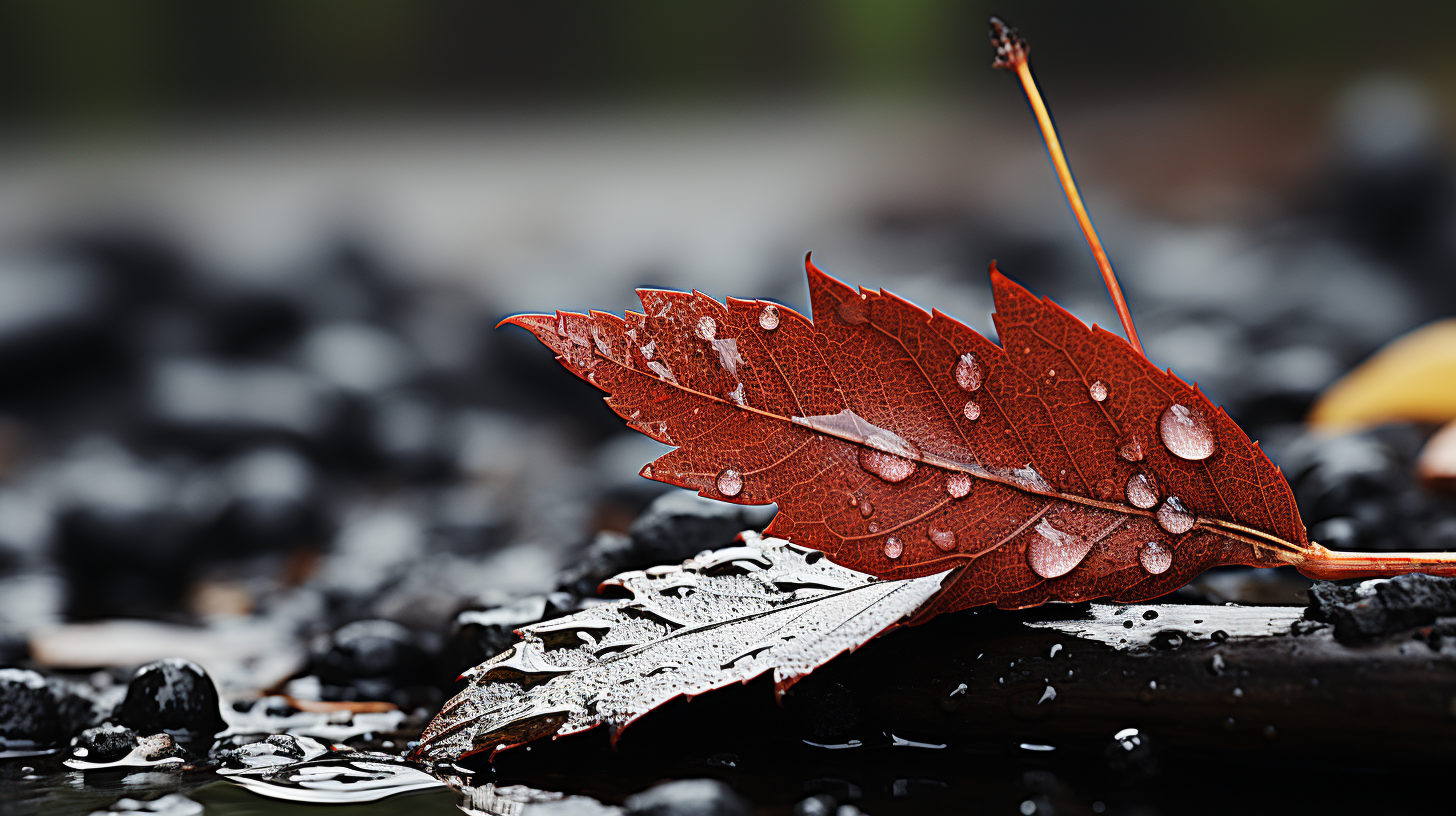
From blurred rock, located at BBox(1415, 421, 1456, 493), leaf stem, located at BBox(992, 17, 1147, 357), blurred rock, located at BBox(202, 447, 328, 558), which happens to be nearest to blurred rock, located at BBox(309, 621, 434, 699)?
leaf stem, located at BBox(992, 17, 1147, 357)

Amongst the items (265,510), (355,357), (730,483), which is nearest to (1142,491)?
(730,483)

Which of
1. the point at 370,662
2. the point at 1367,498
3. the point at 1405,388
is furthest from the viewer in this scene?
the point at 1405,388

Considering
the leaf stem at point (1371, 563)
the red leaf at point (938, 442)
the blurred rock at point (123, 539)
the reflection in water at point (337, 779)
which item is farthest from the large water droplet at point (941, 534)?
the blurred rock at point (123, 539)

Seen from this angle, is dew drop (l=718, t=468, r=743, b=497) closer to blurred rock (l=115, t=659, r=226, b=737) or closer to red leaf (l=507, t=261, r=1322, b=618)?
red leaf (l=507, t=261, r=1322, b=618)

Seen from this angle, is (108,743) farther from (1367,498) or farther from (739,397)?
(1367,498)

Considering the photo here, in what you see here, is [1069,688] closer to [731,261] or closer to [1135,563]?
[1135,563]

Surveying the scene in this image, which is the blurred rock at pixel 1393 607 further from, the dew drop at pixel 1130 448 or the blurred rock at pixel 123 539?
the blurred rock at pixel 123 539
